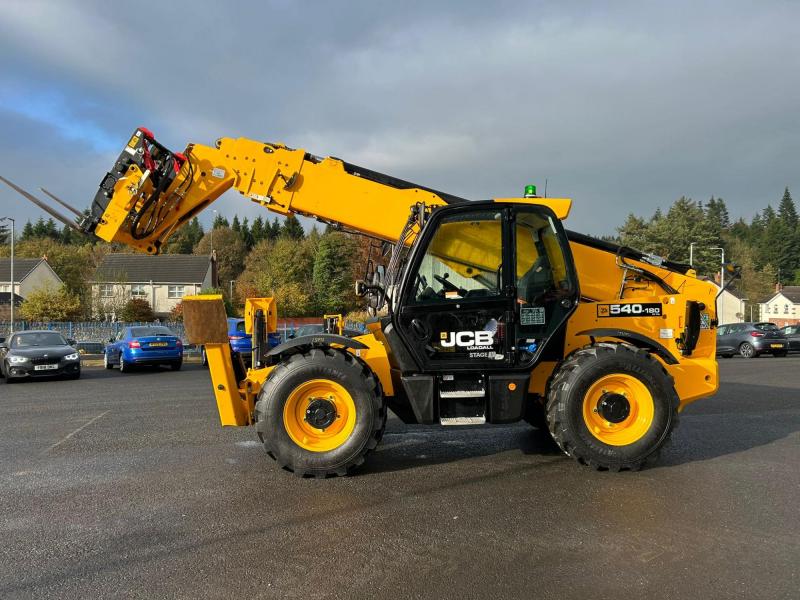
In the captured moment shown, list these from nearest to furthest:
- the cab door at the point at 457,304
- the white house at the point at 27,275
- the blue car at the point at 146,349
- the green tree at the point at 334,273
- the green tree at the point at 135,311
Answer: the cab door at the point at 457,304
the blue car at the point at 146,349
the green tree at the point at 135,311
the green tree at the point at 334,273
the white house at the point at 27,275

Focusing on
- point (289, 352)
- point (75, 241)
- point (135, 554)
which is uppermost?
point (75, 241)

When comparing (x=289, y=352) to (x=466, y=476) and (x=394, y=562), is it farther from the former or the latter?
(x=394, y=562)

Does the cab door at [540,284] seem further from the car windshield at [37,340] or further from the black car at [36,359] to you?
the car windshield at [37,340]

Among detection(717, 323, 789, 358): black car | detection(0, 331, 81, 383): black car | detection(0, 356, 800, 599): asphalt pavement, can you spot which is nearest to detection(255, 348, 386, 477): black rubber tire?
detection(0, 356, 800, 599): asphalt pavement

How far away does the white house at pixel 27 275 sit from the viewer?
2498 inches

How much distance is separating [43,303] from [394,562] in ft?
137

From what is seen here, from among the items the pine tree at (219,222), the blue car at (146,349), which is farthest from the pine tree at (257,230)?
the blue car at (146,349)

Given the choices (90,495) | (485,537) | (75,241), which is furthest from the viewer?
(75,241)

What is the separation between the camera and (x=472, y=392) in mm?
5902

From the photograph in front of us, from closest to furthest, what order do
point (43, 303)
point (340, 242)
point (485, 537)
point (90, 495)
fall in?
point (485, 537) < point (90, 495) < point (43, 303) < point (340, 242)

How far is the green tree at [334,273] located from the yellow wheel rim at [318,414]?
2091 inches

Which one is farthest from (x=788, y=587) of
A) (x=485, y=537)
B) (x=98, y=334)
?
(x=98, y=334)

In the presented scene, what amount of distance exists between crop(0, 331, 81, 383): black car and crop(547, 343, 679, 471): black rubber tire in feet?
47.4

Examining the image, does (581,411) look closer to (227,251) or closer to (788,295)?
(227,251)
